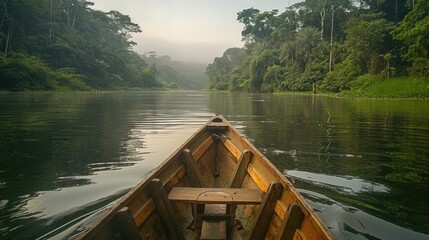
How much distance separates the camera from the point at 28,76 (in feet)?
121

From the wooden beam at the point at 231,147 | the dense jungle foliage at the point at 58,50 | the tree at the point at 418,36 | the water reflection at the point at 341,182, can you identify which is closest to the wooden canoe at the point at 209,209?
the wooden beam at the point at 231,147

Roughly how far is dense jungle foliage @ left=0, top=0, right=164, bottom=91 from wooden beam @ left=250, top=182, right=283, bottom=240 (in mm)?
37346

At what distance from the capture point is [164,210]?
3.42 m

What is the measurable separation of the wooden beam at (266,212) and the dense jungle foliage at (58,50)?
37346 mm

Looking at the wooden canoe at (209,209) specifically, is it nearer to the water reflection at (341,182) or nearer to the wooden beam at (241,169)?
the wooden beam at (241,169)

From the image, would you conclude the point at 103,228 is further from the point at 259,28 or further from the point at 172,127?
the point at 259,28

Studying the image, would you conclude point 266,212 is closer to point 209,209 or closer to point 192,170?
point 209,209

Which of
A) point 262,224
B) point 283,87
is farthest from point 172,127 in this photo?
point 283,87

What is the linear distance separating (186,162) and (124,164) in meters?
2.73

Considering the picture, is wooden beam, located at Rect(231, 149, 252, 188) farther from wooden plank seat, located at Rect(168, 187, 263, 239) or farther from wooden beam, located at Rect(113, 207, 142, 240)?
wooden beam, located at Rect(113, 207, 142, 240)

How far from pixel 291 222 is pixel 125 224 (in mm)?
1405

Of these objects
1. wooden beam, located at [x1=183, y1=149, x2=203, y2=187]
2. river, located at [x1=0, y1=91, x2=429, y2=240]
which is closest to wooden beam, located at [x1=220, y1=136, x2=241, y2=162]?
wooden beam, located at [x1=183, y1=149, x2=203, y2=187]

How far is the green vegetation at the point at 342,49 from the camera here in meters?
29.0

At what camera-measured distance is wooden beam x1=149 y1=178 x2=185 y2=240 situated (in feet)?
11.1
